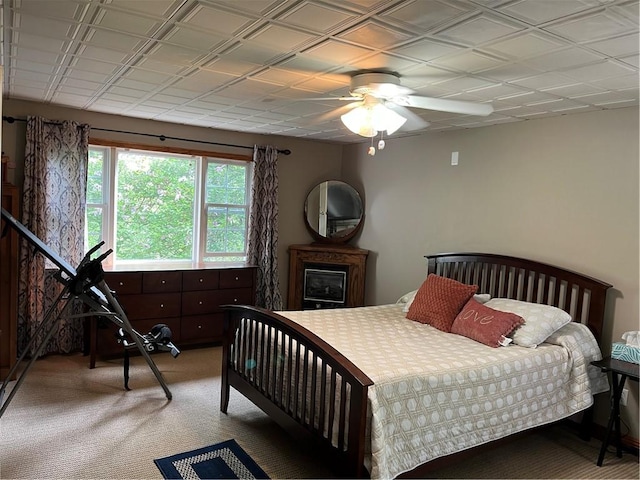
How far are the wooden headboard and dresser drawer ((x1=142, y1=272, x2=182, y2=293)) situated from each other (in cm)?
242

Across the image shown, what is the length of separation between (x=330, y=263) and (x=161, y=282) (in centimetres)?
185

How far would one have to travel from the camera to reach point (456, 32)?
6.85 feet

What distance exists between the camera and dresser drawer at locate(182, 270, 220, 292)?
4.74 meters

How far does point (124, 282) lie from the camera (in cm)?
442

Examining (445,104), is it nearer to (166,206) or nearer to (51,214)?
(166,206)

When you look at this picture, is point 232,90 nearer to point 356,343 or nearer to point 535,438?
point 356,343

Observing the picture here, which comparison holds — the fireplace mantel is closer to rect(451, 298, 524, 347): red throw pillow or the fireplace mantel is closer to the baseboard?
rect(451, 298, 524, 347): red throw pillow

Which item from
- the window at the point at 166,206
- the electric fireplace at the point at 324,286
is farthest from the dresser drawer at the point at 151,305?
the electric fireplace at the point at 324,286

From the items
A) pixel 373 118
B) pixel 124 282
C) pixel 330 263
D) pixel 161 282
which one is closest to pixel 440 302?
pixel 373 118

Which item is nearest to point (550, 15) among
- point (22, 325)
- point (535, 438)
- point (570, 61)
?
point (570, 61)

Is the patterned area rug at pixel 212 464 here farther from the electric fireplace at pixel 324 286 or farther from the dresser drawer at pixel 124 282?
the electric fireplace at pixel 324 286

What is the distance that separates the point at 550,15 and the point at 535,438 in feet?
8.92

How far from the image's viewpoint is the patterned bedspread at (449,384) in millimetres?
2365

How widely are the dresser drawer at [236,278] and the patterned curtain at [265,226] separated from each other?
326mm
